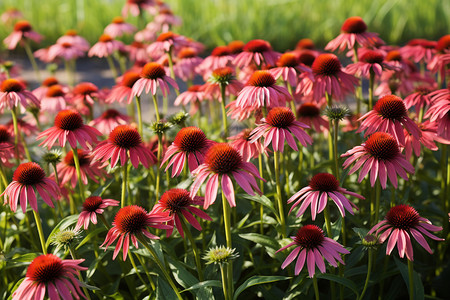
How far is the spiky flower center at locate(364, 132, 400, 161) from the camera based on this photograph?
5.30ft

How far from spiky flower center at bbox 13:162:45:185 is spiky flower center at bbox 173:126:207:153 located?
0.54 meters

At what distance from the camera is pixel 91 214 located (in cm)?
173

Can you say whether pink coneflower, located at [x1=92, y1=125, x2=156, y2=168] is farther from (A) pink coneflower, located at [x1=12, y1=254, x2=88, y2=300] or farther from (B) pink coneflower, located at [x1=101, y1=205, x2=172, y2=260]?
(A) pink coneflower, located at [x1=12, y1=254, x2=88, y2=300]

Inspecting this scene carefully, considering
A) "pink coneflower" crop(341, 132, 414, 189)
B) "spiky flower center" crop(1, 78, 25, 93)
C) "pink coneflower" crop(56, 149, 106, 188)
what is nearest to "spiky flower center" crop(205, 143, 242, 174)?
"pink coneflower" crop(341, 132, 414, 189)

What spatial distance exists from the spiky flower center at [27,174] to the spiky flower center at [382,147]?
4.05 feet

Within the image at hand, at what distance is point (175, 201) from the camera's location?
5.27 ft

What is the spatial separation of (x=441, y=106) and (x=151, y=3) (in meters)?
2.76

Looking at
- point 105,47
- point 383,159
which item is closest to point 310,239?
point 383,159

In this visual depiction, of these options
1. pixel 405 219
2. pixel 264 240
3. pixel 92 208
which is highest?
pixel 405 219

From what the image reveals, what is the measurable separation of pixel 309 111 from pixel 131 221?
51.0 inches

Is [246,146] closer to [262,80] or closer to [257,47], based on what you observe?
[262,80]

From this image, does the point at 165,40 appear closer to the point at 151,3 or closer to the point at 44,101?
the point at 44,101

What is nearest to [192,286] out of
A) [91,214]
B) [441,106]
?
[91,214]

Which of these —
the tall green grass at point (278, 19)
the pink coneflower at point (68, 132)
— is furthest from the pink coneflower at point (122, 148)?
the tall green grass at point (278, 19)
